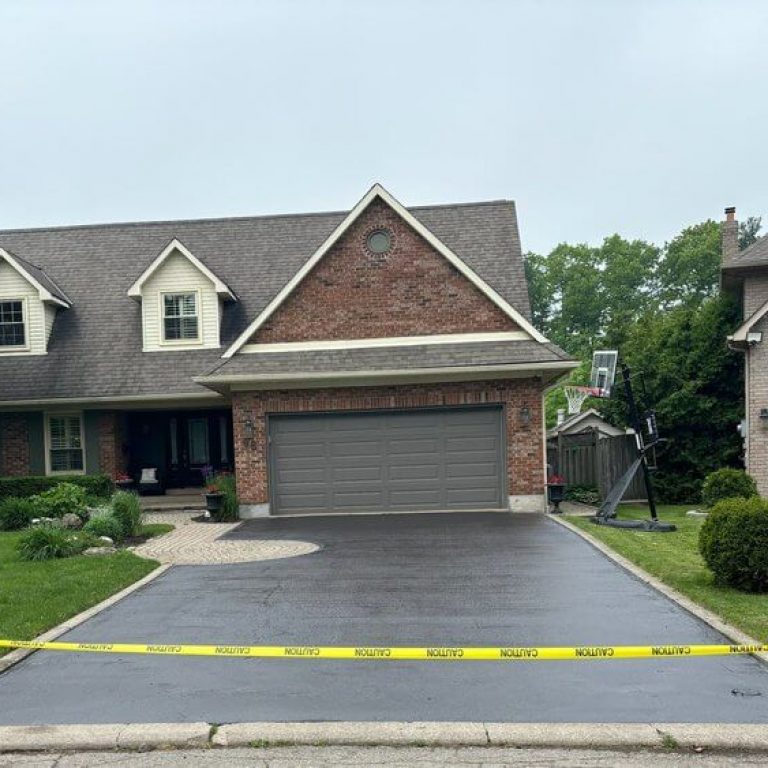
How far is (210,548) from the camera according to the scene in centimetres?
1272

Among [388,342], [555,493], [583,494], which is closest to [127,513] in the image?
[388,342]

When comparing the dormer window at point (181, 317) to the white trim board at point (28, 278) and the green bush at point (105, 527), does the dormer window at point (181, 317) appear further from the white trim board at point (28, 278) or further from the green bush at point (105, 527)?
the green bush at point (105, 527)

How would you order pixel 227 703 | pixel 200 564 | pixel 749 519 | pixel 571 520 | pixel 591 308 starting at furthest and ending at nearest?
pixel 591 308, pixel 571 520, pixel 200 564, pixel 749 519, pixel 227 703

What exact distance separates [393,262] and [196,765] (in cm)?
1355

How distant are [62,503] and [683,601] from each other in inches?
474

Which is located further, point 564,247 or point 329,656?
point 564,247

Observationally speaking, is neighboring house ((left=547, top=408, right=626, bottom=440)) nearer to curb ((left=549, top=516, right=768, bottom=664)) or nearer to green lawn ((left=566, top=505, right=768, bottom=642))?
green lawn ((left=566, top=505, right=768, bottom=642))

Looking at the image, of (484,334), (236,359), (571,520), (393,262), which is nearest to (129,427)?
(236,359)

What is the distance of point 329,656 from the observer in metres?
6.32

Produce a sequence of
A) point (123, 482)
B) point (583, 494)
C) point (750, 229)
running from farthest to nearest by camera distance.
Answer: point (750, 229), point (583, 494), point (123, 482)

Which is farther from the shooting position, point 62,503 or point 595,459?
point 595,459

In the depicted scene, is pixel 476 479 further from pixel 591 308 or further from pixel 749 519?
pixel 591 308

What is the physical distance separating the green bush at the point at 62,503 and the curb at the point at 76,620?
200 inches

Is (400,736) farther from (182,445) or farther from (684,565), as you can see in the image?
(182,445)
